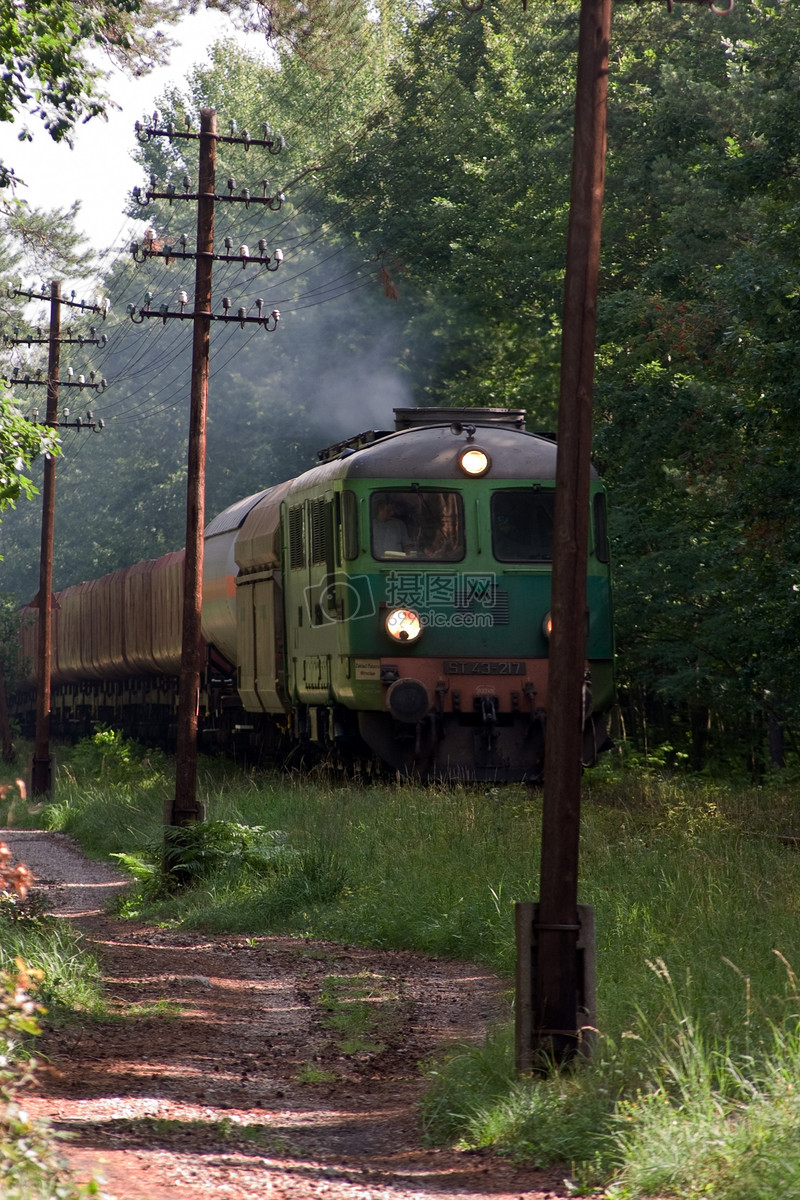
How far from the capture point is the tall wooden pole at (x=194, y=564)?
13312mm

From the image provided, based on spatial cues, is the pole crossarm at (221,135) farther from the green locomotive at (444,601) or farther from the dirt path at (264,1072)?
the dirt path at (264,1072)

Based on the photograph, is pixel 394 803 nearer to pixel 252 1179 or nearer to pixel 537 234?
pixel 252 1179

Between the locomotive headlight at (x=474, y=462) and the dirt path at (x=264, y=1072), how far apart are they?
5.47 m

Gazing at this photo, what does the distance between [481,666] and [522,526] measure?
4.94ft

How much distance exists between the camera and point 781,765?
2241 centimetres

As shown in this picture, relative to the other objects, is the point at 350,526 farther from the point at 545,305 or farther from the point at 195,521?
the point at 545,305

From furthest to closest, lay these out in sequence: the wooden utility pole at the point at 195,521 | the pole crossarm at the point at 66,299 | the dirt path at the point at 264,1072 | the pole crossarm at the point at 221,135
Result: the pole crossarm at the point at 66,299, the pole crossarm at the point at 221,135, the wooden utility pole at the point at 195,521, the dirt path at the point at 264,1072

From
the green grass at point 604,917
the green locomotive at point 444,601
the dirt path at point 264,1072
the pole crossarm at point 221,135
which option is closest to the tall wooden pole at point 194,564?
A: the green grass at point 604,917

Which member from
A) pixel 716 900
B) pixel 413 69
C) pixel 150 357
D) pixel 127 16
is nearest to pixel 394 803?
pixel 716 900

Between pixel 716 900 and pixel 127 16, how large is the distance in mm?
9891

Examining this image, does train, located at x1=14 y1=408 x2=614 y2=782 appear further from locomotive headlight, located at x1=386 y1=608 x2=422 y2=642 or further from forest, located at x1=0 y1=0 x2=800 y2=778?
forest, located at x1=0 y1=0 x2=800 y2=778

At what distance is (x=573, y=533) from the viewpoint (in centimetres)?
656

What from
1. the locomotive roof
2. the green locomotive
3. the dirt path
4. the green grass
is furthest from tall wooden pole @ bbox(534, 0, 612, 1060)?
the locomotive roof

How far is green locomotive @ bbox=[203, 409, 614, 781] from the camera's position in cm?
1380
